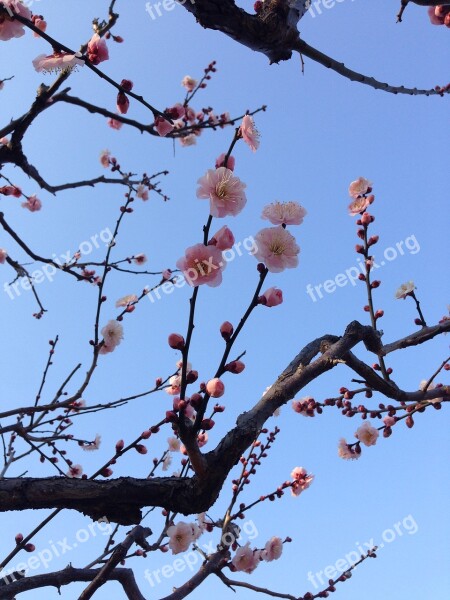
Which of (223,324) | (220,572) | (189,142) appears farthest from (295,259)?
(189,142)

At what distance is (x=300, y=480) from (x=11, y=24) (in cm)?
418

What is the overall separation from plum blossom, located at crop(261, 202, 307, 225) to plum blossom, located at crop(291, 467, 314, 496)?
10.8ft

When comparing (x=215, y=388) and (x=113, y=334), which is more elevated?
(x=113, y=334)

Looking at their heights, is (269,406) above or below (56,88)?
below

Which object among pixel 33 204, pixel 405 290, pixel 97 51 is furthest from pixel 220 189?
pixel 33 204

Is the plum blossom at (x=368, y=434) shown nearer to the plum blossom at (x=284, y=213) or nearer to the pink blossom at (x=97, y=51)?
the plum blossom at (x=284, y=213)

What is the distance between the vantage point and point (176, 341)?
54.2 inches

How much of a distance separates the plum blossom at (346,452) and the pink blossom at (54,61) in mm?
3568

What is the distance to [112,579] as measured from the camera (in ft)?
8.07

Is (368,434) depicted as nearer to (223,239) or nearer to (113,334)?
(113,334)

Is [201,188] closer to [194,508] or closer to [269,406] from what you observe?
[269,406]

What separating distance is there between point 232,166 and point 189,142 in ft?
17.6

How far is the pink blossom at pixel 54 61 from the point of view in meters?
2.08

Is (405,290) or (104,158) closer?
(405,290)
